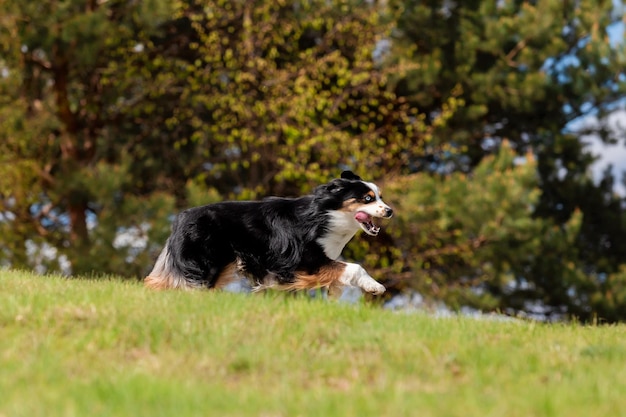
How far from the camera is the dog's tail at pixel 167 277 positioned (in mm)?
8258

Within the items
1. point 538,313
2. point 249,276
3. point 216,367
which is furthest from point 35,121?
point 216,367

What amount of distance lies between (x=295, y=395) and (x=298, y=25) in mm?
→ 14094

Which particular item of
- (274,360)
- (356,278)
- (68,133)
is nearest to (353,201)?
(356,278)

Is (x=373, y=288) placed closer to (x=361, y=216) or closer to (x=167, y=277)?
(x=361, y=216)

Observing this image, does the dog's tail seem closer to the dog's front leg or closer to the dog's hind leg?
the dog's hind leg

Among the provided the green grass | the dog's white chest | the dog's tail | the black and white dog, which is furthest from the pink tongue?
the dog's tail

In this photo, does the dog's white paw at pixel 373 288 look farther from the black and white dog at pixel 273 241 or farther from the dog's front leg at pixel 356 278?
the black and white dog at pixel 273 241

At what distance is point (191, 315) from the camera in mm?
6652

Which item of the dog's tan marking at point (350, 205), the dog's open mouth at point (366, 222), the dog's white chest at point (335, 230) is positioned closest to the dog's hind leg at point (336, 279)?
the dog's white chest at point (335, 230)

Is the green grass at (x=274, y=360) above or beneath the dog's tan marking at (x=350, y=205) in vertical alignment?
beneath

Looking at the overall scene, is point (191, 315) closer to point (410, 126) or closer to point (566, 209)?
point (410, 126)

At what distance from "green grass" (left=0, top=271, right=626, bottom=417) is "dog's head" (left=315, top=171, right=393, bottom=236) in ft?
3.63

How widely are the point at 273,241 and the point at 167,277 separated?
42.8 inches

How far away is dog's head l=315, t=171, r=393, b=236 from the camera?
823 cm
